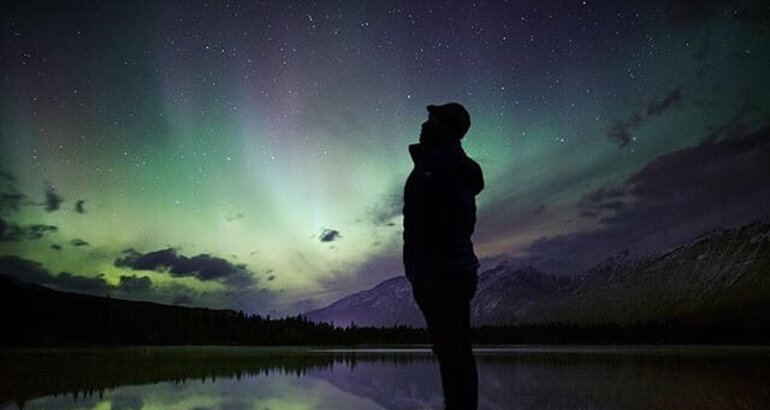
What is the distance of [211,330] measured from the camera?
93500 millimetres

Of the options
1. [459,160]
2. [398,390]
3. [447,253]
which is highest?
[459,160]

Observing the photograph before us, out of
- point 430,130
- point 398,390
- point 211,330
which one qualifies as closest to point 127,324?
point 211,330

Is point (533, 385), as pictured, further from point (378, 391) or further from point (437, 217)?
point (437, 217)

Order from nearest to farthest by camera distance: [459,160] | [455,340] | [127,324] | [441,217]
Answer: [455,340], [441,217], [459,160], [127,324]

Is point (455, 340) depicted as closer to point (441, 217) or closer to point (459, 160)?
point (441, 217)

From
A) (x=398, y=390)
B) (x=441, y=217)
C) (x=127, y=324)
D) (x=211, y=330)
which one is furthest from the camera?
(x=211, y=330)

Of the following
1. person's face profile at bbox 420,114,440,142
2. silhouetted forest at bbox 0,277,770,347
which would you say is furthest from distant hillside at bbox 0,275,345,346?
person's face profile at bbox 420,114,440,142

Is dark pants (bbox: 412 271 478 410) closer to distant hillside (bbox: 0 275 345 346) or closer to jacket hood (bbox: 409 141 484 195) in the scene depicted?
jacket hood (bbox: 409 141 484 195)

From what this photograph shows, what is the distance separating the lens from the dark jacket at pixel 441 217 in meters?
4.30

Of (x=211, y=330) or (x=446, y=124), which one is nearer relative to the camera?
(x=446, y=124)

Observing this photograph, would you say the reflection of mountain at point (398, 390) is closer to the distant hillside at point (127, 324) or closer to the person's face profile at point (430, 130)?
the person's face profile at point (430, 130)

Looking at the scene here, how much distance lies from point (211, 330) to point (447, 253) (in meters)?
94.6

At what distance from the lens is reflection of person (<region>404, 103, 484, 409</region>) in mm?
4250

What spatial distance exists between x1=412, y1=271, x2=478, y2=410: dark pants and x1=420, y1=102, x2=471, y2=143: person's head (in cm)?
108
